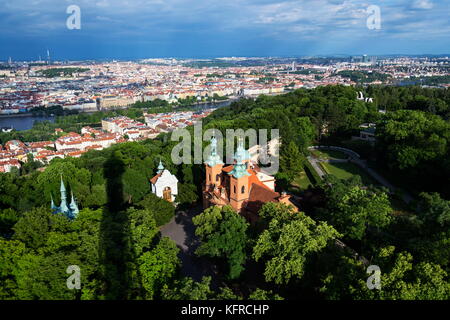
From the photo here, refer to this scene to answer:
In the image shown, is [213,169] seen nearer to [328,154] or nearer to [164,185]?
[164,185]

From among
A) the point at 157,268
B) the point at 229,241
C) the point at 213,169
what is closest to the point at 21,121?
the point at 213,169

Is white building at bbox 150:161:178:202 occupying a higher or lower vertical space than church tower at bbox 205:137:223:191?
lower

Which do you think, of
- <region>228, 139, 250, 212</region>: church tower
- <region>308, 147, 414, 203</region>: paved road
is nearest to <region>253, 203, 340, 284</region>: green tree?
<region>228, 139, 250, 212</region>: church tower

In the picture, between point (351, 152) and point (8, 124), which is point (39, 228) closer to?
point (351, 152)

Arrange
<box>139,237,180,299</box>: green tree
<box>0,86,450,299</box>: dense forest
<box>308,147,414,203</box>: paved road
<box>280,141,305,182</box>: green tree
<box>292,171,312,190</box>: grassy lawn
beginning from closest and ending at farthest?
<box>0,86,450,299</box>: dense forest, <box>139,237,180,299</box>: green tree, <box>308,147,414,203</box>: paved road, <box>280,141,305,182</box>: green tree, <box>292,171,312,190</box>: grassy lawn

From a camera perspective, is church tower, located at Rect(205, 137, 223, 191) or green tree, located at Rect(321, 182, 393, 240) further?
church tower, located at Rect(205, 137, 223, 191)

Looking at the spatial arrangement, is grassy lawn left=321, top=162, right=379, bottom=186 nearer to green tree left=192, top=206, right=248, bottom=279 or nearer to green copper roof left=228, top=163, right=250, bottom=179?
green copper roof left=228, top=163, right=250, bottom=179

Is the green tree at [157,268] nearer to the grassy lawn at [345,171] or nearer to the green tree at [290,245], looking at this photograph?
the green tree at [290,245]
